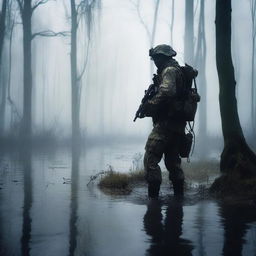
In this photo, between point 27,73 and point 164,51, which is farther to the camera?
point 27,73

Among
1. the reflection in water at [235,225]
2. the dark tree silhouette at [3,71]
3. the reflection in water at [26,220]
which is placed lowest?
the reflection in water at [235,225]

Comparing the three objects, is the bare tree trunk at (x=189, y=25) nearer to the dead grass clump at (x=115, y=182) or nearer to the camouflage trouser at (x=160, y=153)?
the dead grass clump at (x=115, y=182)

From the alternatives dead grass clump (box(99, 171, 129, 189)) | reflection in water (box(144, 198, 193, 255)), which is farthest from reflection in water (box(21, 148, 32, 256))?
dead grass clump (box(99, 171, 129, 189))

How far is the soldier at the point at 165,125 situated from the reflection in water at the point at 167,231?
0.62 meters

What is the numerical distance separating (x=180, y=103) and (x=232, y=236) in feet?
7.52

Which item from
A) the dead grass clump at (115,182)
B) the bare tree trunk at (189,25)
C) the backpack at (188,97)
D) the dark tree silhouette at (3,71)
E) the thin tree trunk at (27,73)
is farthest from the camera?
the dark tree silhouette at (3,71)

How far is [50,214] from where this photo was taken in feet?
14.0

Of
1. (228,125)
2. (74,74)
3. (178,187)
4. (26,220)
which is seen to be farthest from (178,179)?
(74,74)

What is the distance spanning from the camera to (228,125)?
655cm

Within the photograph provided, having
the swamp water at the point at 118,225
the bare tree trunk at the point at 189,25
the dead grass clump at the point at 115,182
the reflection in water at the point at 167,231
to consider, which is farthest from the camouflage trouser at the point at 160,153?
the bare tree trunk at the point at 189,25

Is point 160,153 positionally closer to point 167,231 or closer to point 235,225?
point 235,225

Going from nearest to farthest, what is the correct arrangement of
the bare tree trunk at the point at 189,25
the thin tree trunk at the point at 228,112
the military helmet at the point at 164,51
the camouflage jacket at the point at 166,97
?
the camouflage jacket at the point at 166,97 → the military helmet at the point at 164,51 → the thin tree trunk at the point at 228,112 → the bare tree trunk at the point at 189,25

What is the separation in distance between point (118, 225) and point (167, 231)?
0.53m

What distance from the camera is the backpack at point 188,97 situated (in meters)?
5.26
